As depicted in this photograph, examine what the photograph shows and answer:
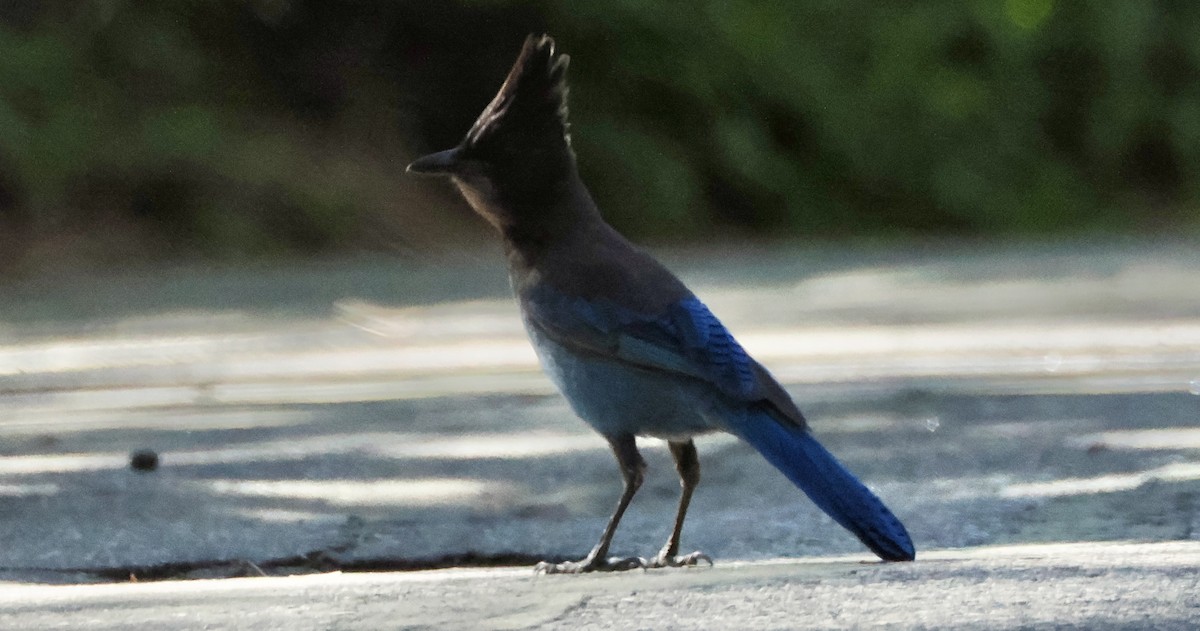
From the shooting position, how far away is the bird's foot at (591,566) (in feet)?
13.8

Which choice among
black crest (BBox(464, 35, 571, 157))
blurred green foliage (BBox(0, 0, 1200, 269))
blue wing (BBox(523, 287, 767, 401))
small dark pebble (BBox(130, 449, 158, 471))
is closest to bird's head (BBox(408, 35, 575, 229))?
black crest (BBox(464, 35, 571, 157))

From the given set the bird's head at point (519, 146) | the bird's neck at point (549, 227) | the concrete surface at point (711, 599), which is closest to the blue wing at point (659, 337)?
the bird's neck at point (549, 227)

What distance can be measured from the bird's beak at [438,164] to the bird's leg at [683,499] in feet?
2.37

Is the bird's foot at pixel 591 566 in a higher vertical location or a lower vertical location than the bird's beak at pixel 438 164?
lower

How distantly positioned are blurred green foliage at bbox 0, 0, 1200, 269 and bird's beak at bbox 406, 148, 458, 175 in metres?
10.1

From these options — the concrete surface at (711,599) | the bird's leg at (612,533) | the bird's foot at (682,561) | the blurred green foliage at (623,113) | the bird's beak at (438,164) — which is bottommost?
the concrete surface at (711,599)

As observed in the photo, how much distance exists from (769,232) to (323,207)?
3.97 m

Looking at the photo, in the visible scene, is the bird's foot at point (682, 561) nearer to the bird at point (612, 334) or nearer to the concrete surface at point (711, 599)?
the bird at point (612, 334)

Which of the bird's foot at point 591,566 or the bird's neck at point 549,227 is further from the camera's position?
the bird's neck at point 549,227

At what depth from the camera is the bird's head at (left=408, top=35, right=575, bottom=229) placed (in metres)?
4.32

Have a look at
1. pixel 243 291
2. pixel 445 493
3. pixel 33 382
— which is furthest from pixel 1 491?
pixel 243 291

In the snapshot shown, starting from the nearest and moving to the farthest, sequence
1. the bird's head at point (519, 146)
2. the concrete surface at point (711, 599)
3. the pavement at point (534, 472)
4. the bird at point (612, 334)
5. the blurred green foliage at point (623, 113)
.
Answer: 1. the concrete surface at point (711, 599)
2. the pavement at point (534, 472)
3. the bird at point (612, 334)
4. the bird's head at point (519, 146)
5. the blurred green foliage at point (623, 113)

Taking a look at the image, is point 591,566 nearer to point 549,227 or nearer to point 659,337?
point 659,337

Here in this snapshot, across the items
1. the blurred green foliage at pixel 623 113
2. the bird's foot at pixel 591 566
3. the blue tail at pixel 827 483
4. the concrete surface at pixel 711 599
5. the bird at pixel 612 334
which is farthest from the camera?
the blurred green foliage at pixel 623 113
